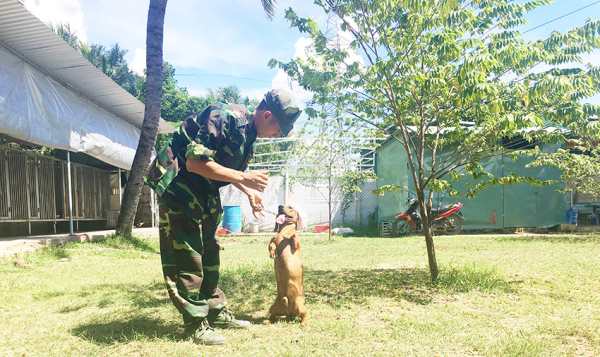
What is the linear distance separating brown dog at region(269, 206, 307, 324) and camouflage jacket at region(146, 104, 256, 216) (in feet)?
2.65

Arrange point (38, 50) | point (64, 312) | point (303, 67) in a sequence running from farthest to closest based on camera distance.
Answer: point (38, 50), point (303, 67), point (64, 312)

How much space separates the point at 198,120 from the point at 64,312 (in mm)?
2465

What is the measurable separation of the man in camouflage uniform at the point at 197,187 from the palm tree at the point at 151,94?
6.40 metres

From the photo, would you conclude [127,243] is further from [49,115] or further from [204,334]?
[204,334]

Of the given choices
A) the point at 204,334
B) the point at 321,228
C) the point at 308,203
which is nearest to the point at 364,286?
the point at 204,334

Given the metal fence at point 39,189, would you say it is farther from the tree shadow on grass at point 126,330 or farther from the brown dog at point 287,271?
the brown dog at point 287,271

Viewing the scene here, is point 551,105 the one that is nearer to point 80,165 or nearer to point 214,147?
point 214,147

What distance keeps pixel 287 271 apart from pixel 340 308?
2.80 ft

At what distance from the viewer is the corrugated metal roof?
6.55m

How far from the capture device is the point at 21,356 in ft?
9.73

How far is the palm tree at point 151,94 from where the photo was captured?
9172 millimetres

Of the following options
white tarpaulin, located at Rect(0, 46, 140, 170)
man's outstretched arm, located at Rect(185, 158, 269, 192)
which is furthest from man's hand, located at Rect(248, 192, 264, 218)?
white tarpaulin, located at Rect(0, 46, 140, 170)

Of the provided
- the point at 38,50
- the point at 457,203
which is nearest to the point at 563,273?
the point at 457,203

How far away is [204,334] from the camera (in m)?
3.15
